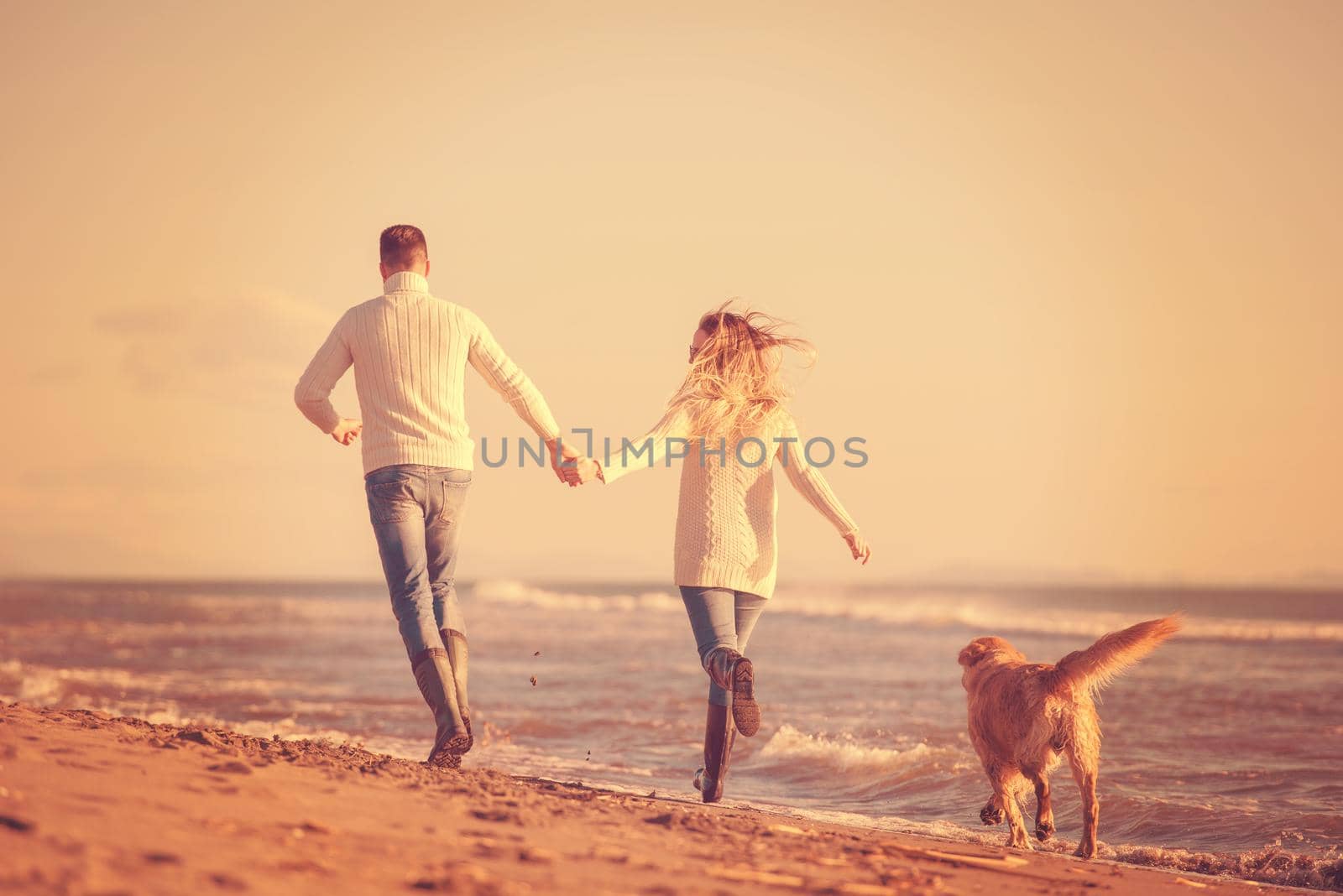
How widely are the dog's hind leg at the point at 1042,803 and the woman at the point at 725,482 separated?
1.26 metres

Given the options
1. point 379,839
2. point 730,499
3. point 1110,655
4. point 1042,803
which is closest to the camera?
point 379,839

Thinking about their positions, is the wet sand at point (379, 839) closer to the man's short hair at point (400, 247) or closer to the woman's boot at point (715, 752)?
the woman's boot at point (715, 752)

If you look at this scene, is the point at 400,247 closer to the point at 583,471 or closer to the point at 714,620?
the point at 583,471

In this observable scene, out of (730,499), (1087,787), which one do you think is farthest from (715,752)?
(1087,787)

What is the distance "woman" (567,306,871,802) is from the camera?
5453 mm

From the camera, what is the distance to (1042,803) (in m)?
5.25

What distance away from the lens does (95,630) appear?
22.3 metres

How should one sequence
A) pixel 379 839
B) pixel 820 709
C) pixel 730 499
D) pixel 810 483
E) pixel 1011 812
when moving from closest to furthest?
pixel 379 839
pixel 1011 812
pixel 730 499
pixel 810 483
pixel 820 709

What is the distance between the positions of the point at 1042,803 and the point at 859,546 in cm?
142

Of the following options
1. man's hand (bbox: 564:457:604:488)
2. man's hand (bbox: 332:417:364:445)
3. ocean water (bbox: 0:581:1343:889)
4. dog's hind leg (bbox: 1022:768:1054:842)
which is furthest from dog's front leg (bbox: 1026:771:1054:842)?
man's hand (bbox: 332:417:364:445)

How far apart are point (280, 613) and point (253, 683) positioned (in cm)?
1736

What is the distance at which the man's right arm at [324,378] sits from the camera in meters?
5.26

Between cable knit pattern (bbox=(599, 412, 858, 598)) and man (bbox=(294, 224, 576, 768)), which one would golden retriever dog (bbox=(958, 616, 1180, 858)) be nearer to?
cable knit pattern (bbox=(599, 412, 858, 598))

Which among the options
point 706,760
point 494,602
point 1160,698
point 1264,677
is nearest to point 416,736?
point 706,760
